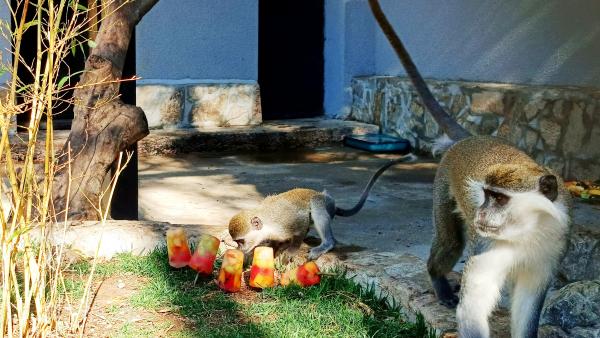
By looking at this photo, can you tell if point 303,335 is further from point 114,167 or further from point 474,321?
point 114,167

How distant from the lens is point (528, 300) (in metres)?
3.63

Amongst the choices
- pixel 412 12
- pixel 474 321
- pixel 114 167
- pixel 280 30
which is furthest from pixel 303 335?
pixel 280 30

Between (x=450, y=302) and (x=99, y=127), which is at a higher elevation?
(x=99, y=127)

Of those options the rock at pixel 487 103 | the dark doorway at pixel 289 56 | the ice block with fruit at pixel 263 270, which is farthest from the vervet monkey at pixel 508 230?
the dark doorway at pixel 289 56

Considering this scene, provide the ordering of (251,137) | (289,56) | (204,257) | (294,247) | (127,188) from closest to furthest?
(204,257), (294,247), (127,188), (251,137), (289,56)

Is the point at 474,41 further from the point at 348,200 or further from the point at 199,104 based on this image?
the point at 199,104

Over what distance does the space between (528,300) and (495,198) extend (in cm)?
58

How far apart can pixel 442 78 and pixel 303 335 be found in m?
6.87

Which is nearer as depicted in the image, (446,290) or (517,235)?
(517,235)

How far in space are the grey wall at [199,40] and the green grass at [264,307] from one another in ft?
21.1

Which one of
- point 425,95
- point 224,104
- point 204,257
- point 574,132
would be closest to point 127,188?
point 204,257

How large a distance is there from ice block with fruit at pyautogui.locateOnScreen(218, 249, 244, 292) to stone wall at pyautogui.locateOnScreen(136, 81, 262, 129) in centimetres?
644

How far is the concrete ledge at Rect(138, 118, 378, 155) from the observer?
1047 centimetres

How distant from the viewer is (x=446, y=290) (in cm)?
429
